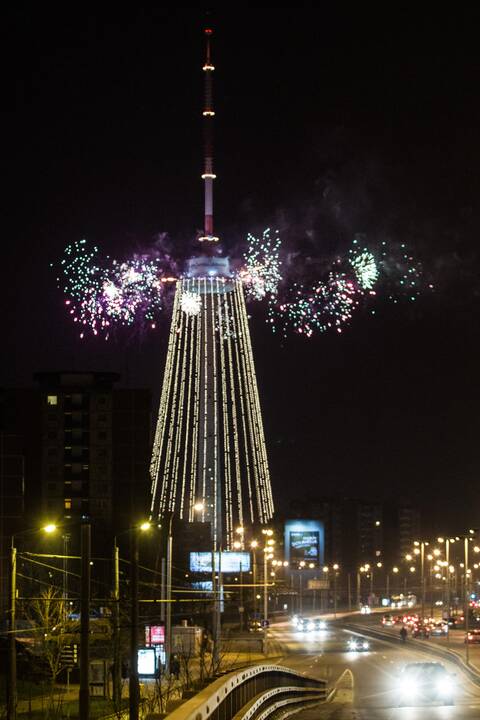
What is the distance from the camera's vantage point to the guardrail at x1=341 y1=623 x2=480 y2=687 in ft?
237

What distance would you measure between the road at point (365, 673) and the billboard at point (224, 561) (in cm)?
790

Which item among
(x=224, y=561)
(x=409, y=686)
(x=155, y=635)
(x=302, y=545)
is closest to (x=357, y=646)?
(x=224, y=561)

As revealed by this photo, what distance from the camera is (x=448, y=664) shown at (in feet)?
269

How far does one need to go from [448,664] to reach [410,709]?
3330 centimetres

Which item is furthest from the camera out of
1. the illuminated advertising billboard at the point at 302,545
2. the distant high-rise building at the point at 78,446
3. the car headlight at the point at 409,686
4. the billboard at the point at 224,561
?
A: the illuminated advertising billboard at the point at 302,545

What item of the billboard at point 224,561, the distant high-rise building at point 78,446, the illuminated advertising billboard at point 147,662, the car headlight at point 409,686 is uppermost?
the distant high-rise building at point 78,446

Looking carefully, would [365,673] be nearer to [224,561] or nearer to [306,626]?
[224,561]

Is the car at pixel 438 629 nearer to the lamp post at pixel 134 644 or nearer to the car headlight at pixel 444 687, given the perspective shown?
the car headlight at pixel 444 687

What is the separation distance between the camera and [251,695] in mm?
40344

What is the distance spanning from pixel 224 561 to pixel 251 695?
3750 inches

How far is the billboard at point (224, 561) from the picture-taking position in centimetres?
13088

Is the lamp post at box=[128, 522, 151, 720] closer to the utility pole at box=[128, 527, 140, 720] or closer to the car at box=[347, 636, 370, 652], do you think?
the utility pole at box=[128, 527, 140, 720]

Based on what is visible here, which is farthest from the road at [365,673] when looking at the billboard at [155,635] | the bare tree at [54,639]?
the bare tree at [54,639]

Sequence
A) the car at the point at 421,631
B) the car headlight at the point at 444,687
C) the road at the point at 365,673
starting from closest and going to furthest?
the road at the point at 365,673 → the car headlight at the point at 444,687 → the car at the point at 421,631
